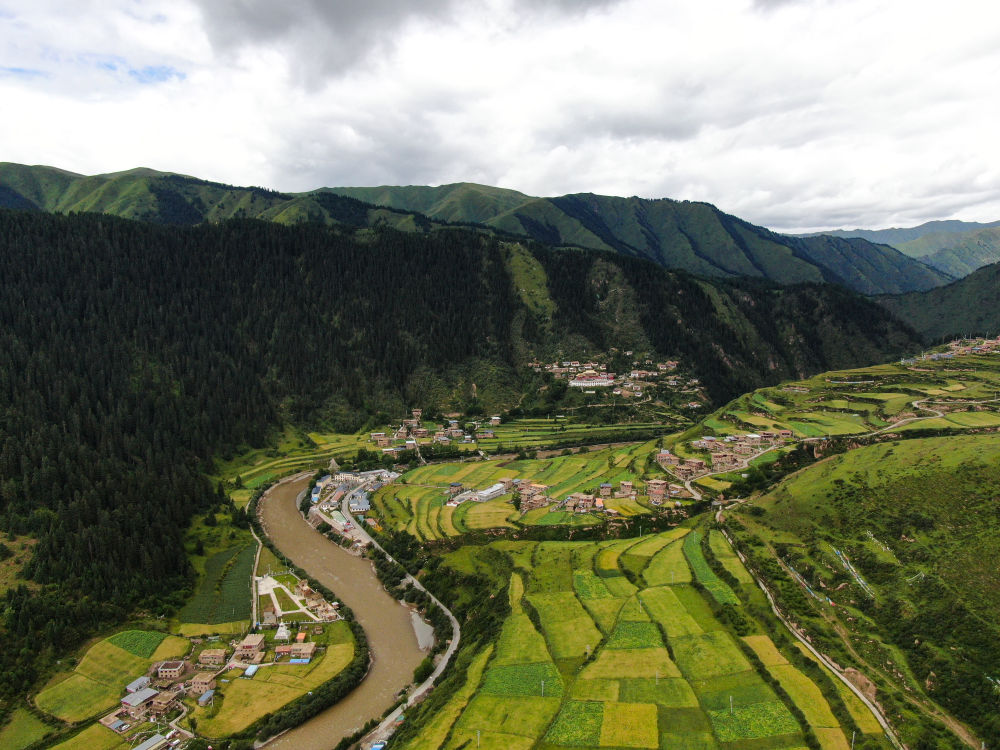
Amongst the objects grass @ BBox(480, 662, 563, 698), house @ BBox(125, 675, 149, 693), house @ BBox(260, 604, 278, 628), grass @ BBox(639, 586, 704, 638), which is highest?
grass @ BBox(639, 586, 704, 638)

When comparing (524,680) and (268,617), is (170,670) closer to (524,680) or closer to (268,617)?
(268,617)

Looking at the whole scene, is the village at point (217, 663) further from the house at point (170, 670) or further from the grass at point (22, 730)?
the grass at point (22, 730)

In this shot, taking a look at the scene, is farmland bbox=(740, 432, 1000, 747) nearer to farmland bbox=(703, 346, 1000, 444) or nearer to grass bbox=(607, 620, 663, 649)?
grass bbox=(607, 620, 663, 649)

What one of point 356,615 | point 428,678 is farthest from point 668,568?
point 356,615

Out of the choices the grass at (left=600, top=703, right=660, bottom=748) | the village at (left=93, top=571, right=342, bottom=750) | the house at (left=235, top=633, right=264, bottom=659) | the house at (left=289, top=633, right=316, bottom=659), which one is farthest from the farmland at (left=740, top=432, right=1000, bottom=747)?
the house at (left=235, top=633, right=264, bottom=659)

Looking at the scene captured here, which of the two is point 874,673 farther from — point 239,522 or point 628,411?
point 628,411

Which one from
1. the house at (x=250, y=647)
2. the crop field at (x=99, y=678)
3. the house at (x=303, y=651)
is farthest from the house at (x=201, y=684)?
the house at (x=303, y=651)
